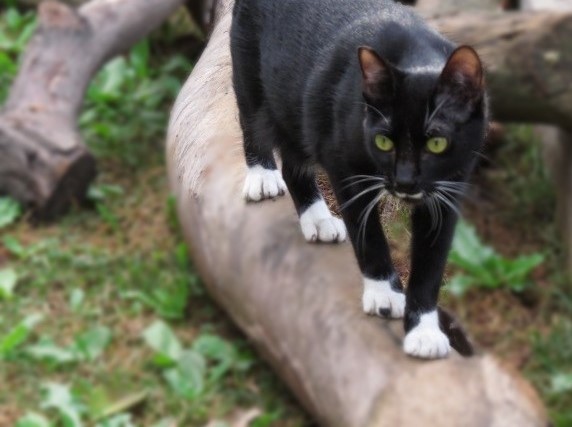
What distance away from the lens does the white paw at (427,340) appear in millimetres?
1585

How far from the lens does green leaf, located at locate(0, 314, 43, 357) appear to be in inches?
161

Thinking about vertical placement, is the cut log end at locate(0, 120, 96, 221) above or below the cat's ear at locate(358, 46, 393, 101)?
below

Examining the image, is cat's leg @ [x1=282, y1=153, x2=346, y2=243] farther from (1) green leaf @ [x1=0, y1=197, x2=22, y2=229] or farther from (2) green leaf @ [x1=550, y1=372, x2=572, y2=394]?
(1) green leaf @ [x1=0, y1=197, x2=22, y2=229]

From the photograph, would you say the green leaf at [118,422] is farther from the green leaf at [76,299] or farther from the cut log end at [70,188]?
the cut log end at [70,188]

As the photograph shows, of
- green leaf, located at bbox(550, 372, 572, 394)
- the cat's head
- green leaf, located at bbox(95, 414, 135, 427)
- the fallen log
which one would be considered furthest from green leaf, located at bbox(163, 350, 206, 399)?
the cat's head

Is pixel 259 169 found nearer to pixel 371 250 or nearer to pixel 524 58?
pixel 371 250

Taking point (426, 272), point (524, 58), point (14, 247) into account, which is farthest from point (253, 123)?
point (14, 247)

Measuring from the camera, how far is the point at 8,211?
15.2 feet

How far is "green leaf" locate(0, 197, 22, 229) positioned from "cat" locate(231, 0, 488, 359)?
2940 millimetres

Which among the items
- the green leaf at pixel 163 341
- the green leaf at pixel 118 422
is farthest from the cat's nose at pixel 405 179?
the green leaf at pixel 163 341

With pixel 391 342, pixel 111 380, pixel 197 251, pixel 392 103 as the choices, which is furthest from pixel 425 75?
pixel 111 380

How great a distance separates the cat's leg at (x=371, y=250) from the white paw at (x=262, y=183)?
9cm

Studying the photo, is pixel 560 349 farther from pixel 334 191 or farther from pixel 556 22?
pixel 334 191

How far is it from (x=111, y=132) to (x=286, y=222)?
268 cm
